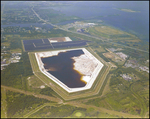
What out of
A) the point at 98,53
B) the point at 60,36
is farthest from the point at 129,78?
the point at 60,36

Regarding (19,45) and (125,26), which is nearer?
(19,45)

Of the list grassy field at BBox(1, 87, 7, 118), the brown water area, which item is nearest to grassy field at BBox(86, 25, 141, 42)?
the brown water area

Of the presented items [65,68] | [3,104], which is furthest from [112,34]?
[3,104]

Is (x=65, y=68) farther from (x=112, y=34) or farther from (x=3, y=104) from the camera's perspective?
(x=112, y=34)

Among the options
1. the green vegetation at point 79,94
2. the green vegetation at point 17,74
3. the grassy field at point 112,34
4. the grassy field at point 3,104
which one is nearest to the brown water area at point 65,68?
the green vegetation at point 79,94

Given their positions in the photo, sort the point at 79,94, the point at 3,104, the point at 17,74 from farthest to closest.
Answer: the point at 17,74 < the point at 79,94 < the point at 3,104

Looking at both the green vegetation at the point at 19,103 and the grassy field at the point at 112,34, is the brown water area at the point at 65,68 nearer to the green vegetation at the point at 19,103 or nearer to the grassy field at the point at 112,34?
the green vegetation at the point at 19,103

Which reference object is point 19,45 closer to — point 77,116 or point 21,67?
point 21,67

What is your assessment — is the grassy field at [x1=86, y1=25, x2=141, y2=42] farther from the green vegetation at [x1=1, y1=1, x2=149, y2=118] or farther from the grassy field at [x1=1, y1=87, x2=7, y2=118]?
the grassy field at [x1=1, y1=87, x2=7, y2=118]
